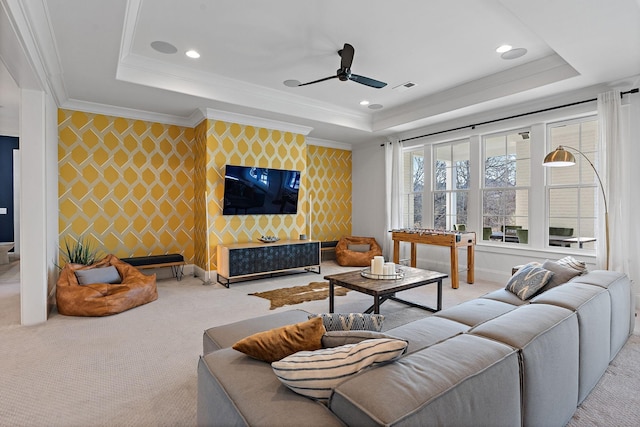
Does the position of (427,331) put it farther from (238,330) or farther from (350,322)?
(238,330)

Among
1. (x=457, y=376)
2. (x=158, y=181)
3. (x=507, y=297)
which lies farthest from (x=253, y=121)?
(x=457, y=376)

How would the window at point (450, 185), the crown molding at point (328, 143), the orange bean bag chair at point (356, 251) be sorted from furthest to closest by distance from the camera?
1. the crown molding at point (328, 143)
2. the orange bean bag chair at point (356, 251)
3. the window at point (450, 185)

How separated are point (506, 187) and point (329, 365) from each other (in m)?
5.01

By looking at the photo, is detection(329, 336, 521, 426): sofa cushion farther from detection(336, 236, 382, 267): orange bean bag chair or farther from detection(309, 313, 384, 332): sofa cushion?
detection(336, 236, 382, 267): orange bean bag chair

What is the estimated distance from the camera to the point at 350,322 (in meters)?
1.60

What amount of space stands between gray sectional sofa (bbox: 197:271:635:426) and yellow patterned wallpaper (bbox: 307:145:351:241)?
16.3 feet

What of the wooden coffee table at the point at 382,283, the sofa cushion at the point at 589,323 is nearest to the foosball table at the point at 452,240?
the wooden coffee table at the point at 382,283

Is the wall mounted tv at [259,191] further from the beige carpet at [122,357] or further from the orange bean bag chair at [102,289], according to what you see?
the orange bean bag chair at [102,289]

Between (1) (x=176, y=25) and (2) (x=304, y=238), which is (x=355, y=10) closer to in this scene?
(1) (x=176, y=25)

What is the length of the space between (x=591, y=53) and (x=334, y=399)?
398 centimetres

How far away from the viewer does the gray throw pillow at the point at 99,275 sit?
386cm

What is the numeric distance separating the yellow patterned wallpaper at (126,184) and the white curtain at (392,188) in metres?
3.63

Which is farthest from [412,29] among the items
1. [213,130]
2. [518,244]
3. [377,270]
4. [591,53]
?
[518,244]

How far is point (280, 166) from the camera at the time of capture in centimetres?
584
